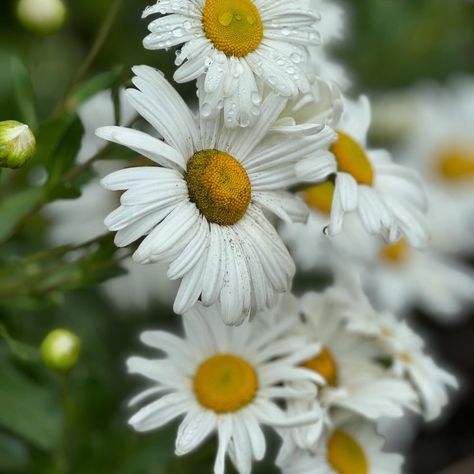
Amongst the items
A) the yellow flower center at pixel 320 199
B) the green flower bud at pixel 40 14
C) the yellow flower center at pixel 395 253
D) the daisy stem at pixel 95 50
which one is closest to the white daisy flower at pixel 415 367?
the yellow flower center at pixel 320 199

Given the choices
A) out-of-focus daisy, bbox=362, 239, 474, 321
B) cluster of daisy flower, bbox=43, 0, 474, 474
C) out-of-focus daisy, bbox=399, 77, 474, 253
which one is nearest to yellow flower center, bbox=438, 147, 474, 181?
out-of-focus daisy, bbox=399, 77, 474, 253

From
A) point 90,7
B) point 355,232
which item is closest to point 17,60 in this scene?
point 355,232

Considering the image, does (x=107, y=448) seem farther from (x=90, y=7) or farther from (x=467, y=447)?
(x=90, y=7)

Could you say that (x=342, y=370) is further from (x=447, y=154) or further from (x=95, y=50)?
(x=447, y=154)

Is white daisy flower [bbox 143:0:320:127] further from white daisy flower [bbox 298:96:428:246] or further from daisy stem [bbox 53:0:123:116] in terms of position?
daisy stem [bbox 53:0:123:116]

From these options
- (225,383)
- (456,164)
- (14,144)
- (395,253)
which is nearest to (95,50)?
(14,144)

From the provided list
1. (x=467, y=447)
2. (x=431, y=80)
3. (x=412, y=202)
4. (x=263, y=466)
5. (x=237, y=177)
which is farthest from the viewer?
(x=431, y=80)
